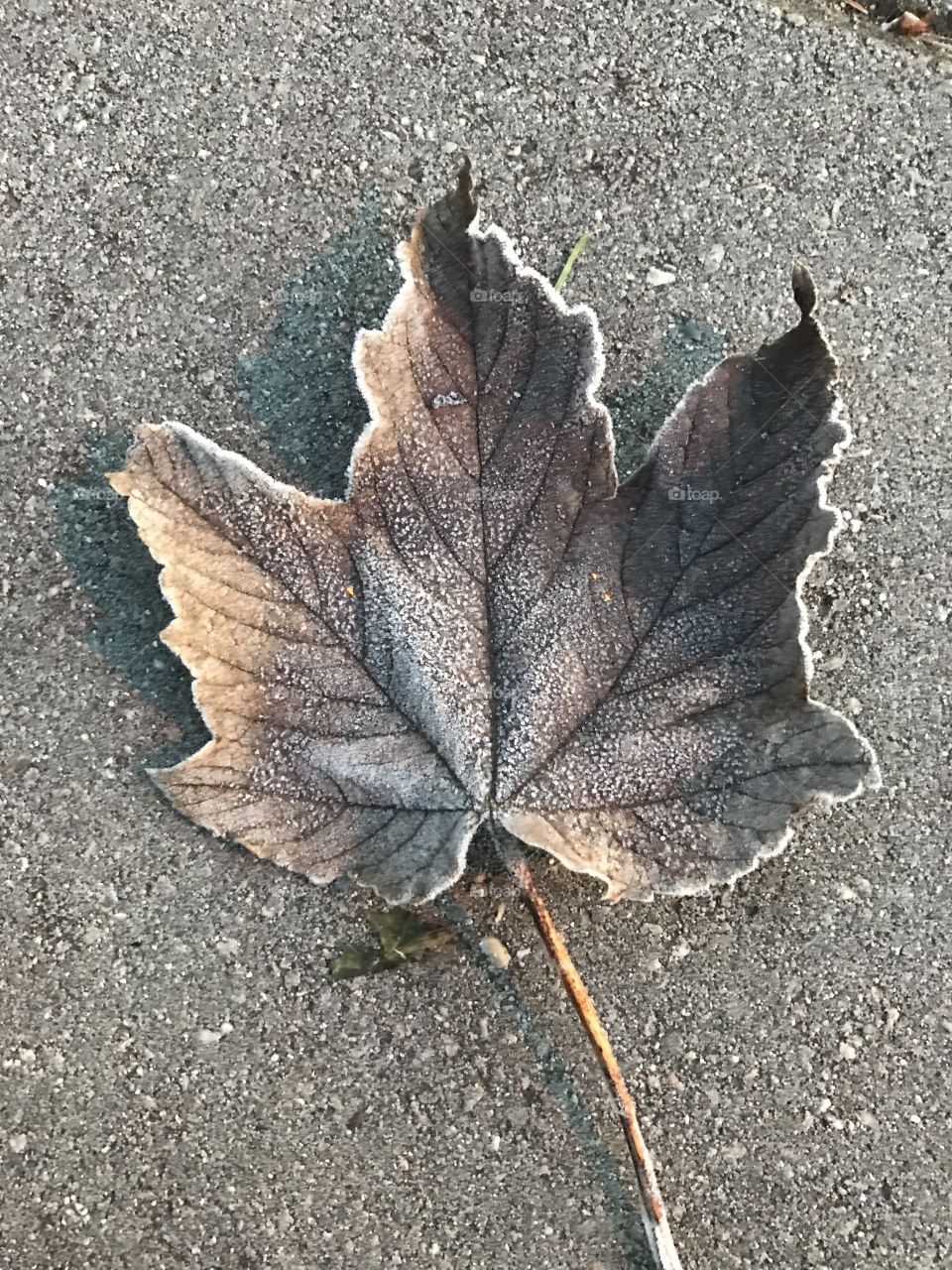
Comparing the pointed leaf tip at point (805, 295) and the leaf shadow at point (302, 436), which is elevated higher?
the pointed leaf tip at point (805, 295)

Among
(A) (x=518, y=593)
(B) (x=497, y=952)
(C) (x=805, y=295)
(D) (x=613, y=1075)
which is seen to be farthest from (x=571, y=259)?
(D) (x=613, y=1075)

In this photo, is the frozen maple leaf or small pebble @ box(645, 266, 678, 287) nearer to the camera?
the frozen maple leaf

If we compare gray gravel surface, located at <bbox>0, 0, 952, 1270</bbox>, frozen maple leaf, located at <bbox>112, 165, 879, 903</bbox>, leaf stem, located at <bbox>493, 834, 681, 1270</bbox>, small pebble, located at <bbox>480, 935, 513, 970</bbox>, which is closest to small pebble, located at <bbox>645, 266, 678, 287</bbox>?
gray gravel surface, located at <bbox>0, 0, 952, 1270</bbox>

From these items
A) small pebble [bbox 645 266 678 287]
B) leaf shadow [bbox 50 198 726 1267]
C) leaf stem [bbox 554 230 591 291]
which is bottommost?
leaf shadow [bbox 50 198 726 1267]

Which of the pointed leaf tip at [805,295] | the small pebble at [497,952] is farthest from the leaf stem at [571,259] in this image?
the small pebble at [497,952]

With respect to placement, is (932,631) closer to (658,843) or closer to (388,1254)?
(658,843)

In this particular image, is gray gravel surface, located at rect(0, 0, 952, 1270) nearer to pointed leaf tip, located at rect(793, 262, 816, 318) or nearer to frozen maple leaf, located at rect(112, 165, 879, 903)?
frozen maple leaf, located at rect(112, 165, 879, 903)

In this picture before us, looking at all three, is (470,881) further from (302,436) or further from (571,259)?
(571,259)

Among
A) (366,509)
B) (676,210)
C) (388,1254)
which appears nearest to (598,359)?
(366,509)

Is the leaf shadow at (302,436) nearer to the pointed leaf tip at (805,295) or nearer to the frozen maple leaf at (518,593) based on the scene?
the frozen maple leaf at (518,593)
